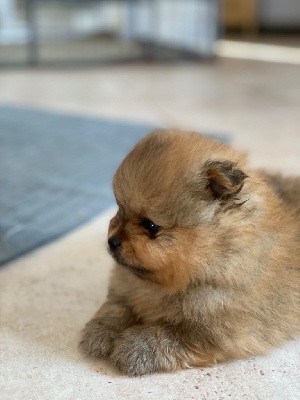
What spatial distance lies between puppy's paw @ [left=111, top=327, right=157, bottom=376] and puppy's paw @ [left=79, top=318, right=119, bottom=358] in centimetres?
4

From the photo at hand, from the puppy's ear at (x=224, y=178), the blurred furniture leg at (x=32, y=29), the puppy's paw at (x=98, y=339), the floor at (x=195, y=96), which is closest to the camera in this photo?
the puppy's ear at (x=224, y=178)

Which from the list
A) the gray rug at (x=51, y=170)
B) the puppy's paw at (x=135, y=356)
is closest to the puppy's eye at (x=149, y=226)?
the puppy's paw at (x=135, y=356)

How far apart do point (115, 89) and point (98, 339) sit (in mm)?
3008

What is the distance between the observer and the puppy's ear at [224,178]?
3.90ft

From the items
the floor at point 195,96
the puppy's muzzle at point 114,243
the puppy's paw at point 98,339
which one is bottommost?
the floor at point 195,96

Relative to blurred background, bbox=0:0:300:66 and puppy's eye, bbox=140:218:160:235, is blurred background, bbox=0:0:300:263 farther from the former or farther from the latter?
puppy's eye, bbox=140:218:160:235

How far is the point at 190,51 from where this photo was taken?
214 inches

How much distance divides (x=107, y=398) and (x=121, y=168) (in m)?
0.43

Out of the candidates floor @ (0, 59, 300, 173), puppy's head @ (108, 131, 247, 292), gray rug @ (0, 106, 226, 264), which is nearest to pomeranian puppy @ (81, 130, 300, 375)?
puppy's head @ (108, 131, 247, 292)

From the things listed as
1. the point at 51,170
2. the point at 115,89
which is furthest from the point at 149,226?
the point at 115,89

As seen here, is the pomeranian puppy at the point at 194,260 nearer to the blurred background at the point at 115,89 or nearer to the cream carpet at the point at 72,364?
the cream carpet at the point at 72,364

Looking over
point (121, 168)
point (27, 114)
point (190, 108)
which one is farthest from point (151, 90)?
point (121, 168)

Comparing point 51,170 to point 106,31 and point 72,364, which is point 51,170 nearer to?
point 72,364

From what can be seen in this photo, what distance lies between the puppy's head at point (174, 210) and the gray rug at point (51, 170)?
656 mm
